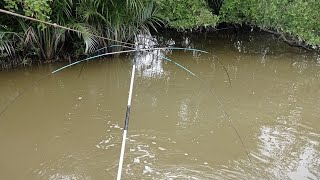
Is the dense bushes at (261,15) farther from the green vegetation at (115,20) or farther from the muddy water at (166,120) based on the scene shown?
the muddy water at (166,120)

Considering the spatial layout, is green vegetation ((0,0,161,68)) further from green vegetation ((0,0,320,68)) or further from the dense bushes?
the dense bushes

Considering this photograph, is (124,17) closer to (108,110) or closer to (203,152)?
(108,110)

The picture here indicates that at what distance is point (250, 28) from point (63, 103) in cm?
573

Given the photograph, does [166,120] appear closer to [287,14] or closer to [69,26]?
[69,26]

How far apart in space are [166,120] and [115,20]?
2.60 metres

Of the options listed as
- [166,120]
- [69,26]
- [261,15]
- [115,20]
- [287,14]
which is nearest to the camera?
[166,120]

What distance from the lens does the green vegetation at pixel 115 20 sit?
6.28m

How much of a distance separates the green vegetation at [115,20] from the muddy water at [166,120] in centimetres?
38

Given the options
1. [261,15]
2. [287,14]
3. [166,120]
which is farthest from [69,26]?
[287,14]

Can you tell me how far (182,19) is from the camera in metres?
7.75

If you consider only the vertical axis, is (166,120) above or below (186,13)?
below

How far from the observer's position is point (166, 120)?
16.7 ft

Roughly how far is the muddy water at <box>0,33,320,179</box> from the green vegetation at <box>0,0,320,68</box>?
1.24 ft

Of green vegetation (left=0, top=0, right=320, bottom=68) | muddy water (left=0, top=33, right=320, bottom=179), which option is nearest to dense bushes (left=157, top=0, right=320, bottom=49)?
green vegetation (left=0, top=0, right=320, bottom=68)
